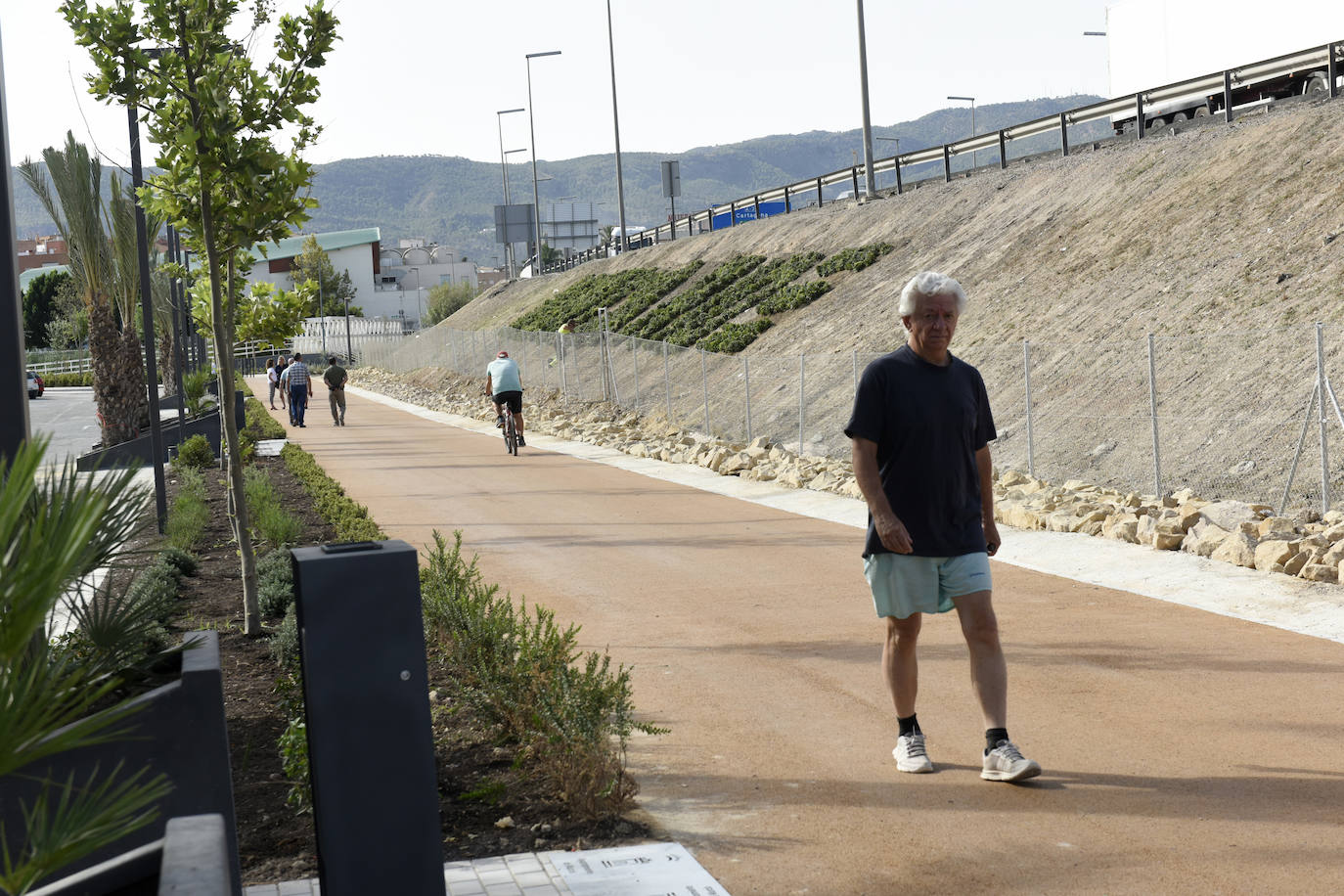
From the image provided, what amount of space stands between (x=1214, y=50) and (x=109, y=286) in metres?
23.2

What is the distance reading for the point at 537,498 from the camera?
676 inches

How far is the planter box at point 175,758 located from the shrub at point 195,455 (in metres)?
17.5

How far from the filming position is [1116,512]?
12.3 meters

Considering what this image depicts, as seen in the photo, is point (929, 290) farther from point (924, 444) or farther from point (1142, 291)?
point (1142, 291)

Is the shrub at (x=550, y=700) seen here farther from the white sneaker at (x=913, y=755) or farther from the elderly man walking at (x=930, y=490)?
the elderly man walking at (x=930, y=490)

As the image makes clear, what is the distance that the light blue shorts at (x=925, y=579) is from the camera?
5.30m

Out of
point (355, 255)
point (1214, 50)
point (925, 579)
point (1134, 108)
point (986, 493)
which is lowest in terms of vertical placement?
point (925, 579)

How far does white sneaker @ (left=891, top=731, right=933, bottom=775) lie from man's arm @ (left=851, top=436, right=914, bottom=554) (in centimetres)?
86

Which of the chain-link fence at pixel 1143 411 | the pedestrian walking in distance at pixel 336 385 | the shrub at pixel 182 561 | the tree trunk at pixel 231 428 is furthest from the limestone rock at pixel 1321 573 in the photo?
the pedestrian walking in distance at pixel 336 385

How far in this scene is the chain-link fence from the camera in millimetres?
13234

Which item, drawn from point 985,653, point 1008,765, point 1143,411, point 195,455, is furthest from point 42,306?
point 1008,765

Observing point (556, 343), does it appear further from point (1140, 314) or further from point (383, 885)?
point (383, 885)

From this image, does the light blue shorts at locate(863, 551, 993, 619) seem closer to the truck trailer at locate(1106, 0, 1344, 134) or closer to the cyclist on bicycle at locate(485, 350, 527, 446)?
the cyclist on bicycle at locate(485, 350, 527, 446)

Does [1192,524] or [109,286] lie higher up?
[109,286]
